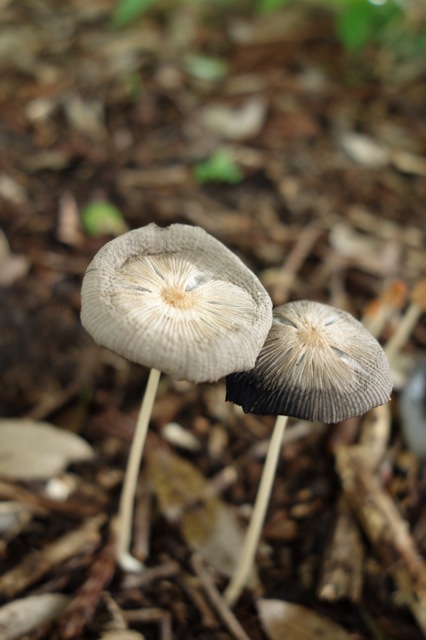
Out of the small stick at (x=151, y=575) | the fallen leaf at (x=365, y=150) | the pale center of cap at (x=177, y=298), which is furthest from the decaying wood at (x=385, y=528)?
the fallen leaf at (x=365, y=150)

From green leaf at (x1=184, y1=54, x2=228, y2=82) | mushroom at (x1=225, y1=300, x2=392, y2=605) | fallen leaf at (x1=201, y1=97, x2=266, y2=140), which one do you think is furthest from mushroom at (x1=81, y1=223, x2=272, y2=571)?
green leaf at (x1=184, y1=54, x2=228, y2=82)

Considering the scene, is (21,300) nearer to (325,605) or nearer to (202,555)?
(202,555)

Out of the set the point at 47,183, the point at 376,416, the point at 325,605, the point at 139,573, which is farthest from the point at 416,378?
the point at 47,183

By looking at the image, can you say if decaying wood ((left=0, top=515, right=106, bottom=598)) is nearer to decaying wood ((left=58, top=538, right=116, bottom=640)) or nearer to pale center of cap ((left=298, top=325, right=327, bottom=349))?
decaying wood ((left=58, top=538, right=116, bottom=640))

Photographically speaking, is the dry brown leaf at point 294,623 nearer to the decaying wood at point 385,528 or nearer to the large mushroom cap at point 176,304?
the decaying wood at point 385,528

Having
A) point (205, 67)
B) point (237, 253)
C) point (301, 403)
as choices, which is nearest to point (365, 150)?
point (205, 67)
